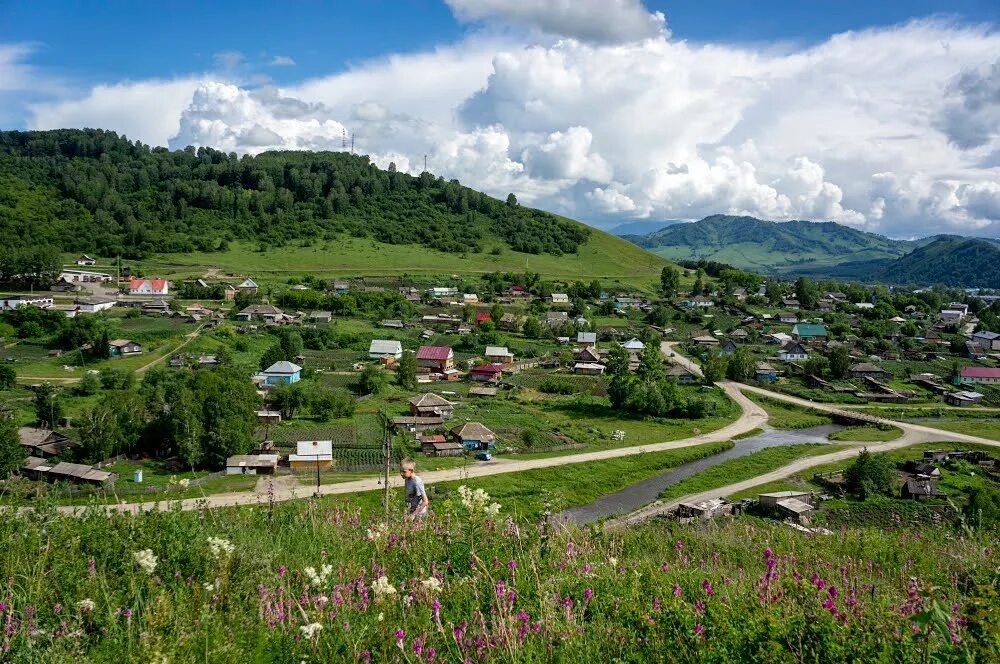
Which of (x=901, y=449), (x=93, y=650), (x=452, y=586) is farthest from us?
(x=901, y=449)

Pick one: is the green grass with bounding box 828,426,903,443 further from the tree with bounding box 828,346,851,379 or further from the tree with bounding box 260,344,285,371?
the tree with bounding box 260,344,285,371

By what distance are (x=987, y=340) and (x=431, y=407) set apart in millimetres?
59979

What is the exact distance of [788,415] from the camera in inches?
1513

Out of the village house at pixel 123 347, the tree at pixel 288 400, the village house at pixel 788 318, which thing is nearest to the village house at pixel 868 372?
the village house at pixel 788 318

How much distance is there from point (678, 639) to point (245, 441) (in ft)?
83.3

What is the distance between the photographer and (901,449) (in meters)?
30.8

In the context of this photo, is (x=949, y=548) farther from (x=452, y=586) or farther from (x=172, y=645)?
(x=172, y=645)

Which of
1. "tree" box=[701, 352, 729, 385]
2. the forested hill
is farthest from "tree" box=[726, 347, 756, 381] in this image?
the forested hill

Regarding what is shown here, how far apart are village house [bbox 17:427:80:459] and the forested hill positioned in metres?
62.0

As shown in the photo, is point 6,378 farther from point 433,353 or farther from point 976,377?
point 976,377

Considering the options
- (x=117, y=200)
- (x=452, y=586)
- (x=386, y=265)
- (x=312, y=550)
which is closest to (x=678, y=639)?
(x=452, y=586)

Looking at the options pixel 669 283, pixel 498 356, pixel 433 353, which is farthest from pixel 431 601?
pixel 669 283

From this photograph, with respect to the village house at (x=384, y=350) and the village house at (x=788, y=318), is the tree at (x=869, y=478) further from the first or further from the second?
the village house at (x=788, y=318)

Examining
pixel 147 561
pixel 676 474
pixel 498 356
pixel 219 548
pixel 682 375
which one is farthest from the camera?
pixel 498 356
